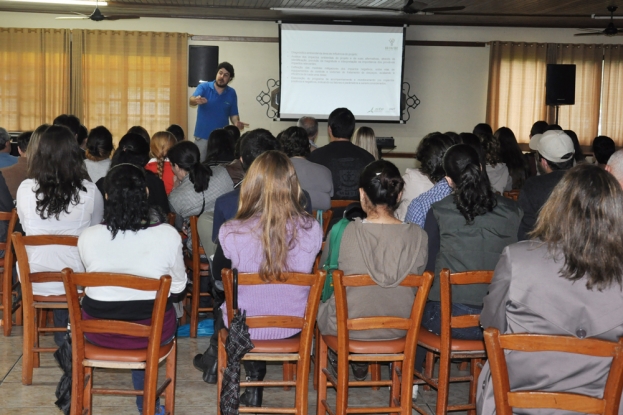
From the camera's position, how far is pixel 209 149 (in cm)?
500

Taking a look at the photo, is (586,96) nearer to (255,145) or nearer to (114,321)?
(255,145)

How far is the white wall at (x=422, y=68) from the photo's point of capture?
1005cm

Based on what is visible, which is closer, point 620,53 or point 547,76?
point 547,76

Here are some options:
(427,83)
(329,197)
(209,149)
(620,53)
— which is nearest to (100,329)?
(329,197)

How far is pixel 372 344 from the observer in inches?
119

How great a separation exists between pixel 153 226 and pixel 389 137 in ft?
25.2

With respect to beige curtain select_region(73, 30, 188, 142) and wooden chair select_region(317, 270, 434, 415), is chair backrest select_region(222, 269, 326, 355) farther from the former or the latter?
beige curtain select_region(73, 30, 188, 142)

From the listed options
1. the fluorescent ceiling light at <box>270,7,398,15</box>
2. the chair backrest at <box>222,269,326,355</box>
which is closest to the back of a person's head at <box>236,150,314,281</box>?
the chair backrest at <box>222,269,326,355</box>

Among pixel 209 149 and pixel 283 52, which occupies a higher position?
pixel 283 52

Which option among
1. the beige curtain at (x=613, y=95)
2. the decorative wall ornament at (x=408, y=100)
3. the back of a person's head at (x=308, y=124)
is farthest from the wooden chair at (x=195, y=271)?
the beige curtain at (x=613, y=95)

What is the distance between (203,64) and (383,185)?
6.44 metres

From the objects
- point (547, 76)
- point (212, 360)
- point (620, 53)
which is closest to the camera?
point (212, 360)

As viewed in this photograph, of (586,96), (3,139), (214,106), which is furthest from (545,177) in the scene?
(586,96)

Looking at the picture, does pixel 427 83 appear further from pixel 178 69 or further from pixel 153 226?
pixel 153 226
